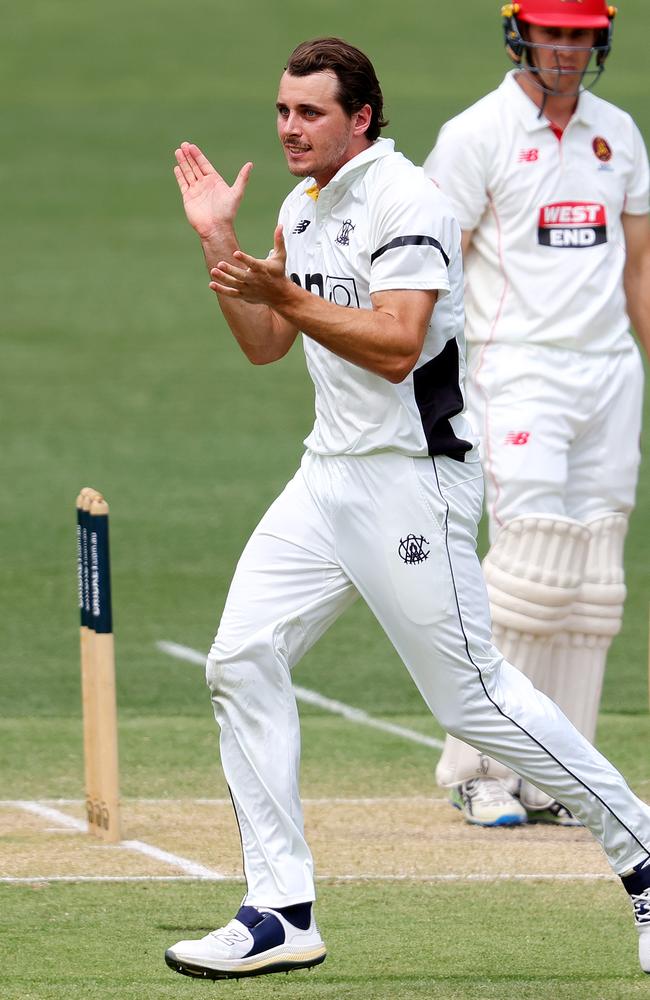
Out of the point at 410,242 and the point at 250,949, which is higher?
the point at 410,242

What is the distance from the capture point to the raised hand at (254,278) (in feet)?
14.7

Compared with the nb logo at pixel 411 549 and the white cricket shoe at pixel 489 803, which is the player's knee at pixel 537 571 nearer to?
the white cricket shoe at pixel 489 803

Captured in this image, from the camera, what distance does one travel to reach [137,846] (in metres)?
6.26

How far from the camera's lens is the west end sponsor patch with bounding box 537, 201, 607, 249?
6676mm

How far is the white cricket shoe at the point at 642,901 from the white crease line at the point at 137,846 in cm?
145

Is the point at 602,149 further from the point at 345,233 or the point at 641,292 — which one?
the point at 345,233

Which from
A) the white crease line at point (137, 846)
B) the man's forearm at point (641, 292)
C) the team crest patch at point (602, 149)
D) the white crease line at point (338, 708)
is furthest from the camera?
the white crease line at point (338, 708)

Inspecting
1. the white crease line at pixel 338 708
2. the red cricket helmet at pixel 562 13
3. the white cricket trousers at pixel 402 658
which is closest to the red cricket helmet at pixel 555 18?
the red cricket helmet at pixel 562 13

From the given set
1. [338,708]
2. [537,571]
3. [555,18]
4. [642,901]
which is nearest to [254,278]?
[642,901]

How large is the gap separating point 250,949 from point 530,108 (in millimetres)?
3202

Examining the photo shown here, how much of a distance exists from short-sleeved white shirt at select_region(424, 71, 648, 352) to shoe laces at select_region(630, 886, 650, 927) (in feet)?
7.55

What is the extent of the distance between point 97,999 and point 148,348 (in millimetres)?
12765

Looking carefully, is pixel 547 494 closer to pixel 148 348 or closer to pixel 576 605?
pixel 576 605

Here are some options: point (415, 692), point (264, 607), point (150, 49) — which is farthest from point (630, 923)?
point (150, 49)
